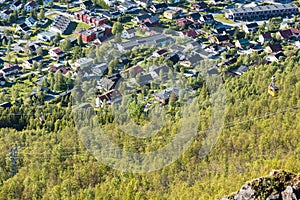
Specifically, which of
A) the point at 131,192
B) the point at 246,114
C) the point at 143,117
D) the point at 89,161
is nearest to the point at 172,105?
the point at 143,117

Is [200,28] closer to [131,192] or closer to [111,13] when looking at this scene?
[111,13]

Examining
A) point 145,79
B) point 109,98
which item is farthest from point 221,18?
point 109,98

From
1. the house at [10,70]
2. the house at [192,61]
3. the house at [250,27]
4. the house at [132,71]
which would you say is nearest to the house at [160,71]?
the house at [132,71]

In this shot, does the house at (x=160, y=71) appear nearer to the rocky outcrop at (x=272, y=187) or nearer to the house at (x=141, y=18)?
the house at (x=141, y=18)

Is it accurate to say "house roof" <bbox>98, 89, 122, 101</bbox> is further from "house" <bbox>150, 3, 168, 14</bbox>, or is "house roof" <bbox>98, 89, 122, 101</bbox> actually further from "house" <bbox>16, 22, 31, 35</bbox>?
"house" <bbox>150, 3, 168, 14</bbox>

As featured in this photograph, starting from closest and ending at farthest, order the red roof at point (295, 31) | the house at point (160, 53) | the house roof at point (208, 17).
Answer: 1. the house at point (160, 53)
2. the red roof at point (295, 31)
3. the house roof at point (208, 17)

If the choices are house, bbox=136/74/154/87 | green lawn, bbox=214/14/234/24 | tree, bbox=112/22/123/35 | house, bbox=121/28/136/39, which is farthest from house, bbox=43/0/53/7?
house, bbox=136/74/154/87
